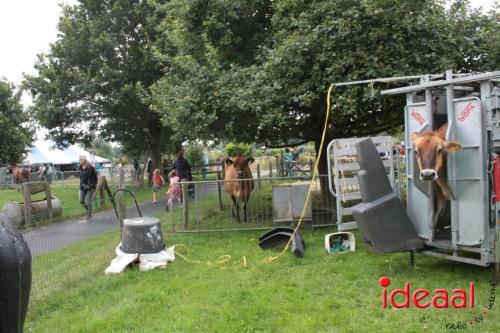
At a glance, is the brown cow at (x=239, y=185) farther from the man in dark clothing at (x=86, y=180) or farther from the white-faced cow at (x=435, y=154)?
the white-faced cow at (x=435, y=154)

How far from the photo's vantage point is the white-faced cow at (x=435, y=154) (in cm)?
562

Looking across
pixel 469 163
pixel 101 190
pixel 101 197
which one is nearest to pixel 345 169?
pixel 469 163

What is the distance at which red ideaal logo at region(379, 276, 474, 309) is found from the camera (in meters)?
5.17

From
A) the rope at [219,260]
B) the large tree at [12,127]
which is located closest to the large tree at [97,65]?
the large tree at [12,127]

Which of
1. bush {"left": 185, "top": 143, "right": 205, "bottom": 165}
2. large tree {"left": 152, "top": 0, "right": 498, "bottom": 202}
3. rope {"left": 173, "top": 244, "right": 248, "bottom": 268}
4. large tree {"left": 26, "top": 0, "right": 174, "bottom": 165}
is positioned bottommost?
Answer: rope {"left": 173, "top": 244, "right": 248, "bottom": 268}

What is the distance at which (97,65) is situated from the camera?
24.0m

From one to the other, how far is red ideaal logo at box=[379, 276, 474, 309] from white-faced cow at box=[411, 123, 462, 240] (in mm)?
1339

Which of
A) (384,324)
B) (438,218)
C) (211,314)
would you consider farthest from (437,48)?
(211,314)

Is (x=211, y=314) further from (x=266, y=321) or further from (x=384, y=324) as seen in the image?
(x=384, y=324)

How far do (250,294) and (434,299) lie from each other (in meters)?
2.27

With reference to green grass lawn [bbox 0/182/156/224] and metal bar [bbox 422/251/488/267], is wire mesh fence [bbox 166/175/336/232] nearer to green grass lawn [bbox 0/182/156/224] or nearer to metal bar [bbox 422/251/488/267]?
metal bar [bbox 422/251/488/267]

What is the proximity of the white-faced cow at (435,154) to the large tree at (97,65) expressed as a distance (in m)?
18.8

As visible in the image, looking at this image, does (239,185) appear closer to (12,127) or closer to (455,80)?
(455,80)

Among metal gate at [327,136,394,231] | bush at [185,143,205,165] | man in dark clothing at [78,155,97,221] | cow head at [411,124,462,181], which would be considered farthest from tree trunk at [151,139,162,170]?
cow head at [411,124,462,181]
